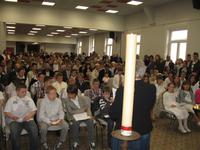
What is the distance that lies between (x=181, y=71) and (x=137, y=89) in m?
6.66

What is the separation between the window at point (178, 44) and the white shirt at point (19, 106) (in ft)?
25.3

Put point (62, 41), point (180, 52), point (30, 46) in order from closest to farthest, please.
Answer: point (180, 52) → point (62, 41) → point (30, 46)

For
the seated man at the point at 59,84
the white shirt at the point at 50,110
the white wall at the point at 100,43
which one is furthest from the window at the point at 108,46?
the white shirt at the point at 50,110

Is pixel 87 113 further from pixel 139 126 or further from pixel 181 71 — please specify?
pixel 181 71

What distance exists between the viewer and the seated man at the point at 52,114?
4.13 meters

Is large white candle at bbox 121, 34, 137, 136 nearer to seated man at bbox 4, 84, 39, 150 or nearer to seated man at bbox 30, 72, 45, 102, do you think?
seated man at bbox 4, 84, 39, 150

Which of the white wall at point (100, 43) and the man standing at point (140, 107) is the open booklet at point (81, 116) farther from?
the white wall at point (100, 43)

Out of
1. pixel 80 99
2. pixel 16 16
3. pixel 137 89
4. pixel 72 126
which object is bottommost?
pixel 72 126

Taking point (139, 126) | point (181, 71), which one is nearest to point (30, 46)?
point (181, 71)

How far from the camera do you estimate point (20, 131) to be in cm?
385

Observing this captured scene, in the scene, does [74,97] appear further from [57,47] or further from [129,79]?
[57,47]

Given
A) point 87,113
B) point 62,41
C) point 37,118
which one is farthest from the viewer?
point 62,41

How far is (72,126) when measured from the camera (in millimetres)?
4281

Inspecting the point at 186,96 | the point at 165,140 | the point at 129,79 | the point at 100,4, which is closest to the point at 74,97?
the point at 165,140
